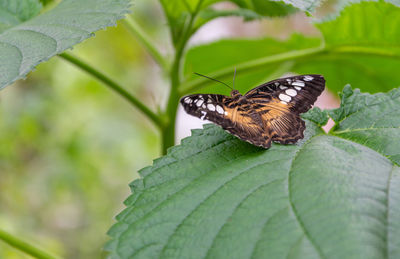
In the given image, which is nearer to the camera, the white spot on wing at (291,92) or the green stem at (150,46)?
the white spot on wing at (291,92)

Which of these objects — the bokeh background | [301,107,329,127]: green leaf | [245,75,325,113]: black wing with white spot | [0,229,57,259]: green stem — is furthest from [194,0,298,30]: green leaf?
the bokeh background

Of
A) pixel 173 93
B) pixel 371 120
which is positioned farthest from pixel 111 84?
pixel 371 120

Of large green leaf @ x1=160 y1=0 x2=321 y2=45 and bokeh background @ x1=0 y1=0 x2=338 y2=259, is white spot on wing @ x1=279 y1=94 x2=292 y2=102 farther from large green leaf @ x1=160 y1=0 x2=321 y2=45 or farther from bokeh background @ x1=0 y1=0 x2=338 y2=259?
bokeh background @ x1=0 y1=0 x2=338 y2=259

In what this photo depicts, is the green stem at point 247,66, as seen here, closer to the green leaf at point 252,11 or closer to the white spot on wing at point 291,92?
the green leaf at point 252,11

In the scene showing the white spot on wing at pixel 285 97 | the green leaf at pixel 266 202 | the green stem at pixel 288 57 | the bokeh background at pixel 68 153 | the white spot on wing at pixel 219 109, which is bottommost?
the green leaf at pixel 266 202

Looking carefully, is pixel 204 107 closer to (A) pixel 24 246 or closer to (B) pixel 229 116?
(B) pixel 229 116

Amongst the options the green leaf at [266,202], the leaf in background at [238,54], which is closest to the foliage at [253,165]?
the green leaf at [266,202]
